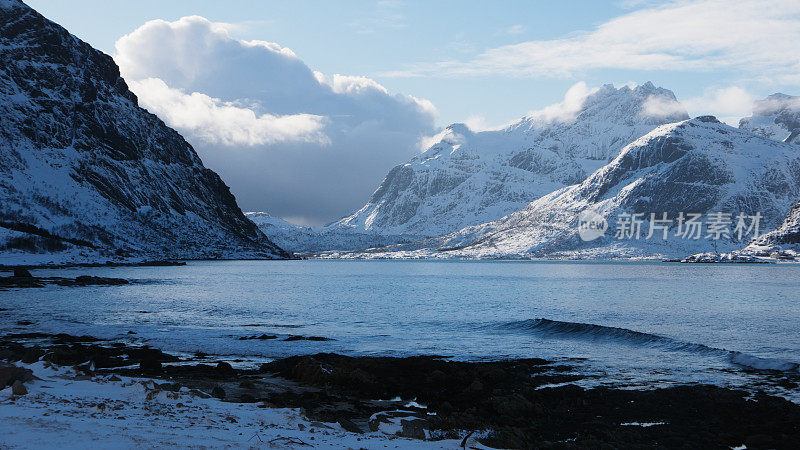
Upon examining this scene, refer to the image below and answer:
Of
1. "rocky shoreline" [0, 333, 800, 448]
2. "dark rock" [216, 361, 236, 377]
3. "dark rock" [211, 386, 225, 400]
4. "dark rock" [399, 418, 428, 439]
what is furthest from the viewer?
"dark rock" [216, 361, 236, 377]

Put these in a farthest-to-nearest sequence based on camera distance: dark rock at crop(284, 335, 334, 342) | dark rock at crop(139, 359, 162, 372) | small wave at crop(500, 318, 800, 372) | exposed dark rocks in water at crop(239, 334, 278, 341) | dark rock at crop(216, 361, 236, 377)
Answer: dark rock at crop(284, 335, 334, 342) < exposed dark rocks in water at crop(239, 334, 278, 341) < small wave at crop(500, 318, 800, 372) < dark rock at crop(139, 359, 162, 372) < dark rock at crop(216, 361, 236, 377)

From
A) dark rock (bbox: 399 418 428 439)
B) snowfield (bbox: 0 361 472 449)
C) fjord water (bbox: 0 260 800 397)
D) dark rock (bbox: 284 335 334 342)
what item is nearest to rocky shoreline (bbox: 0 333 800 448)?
dark rock (bbox: 399 418 428 439)

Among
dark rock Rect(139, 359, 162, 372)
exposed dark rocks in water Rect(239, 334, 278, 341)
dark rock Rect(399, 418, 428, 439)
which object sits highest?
dark rock Rect(399, 418, 428, 439)

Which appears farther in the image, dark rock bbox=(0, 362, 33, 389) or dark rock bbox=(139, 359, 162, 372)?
dark rock bbox=(139, 359, 162, 372)

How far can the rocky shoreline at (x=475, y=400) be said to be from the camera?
22891 millimetres

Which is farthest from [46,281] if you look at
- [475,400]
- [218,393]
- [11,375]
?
[475,400]

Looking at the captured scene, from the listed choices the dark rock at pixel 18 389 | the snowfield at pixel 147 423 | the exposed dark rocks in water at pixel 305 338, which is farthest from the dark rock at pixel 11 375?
the exposed dark rocks in water at pixel 305 338

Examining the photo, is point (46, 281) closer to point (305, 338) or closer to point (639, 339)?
point (305, 338)

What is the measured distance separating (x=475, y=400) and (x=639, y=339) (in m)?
26.7

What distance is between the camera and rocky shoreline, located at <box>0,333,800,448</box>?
901 inches

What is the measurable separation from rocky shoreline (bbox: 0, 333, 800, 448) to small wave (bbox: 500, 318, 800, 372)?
370 inches

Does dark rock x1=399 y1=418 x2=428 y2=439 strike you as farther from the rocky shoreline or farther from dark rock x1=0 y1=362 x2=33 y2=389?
dark rock x1=0 y1=362 x2=33 y2=389

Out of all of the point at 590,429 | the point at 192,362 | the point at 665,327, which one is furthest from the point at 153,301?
the point at 590,429

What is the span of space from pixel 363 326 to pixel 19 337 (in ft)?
97.8
